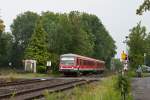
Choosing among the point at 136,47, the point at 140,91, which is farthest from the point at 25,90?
the point at 136,47

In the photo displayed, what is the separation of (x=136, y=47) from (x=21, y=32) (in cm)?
6501

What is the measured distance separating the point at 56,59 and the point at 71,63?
964 inches

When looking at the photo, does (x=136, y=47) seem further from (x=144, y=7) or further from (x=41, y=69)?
(x=144, y=7)

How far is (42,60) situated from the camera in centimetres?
9262

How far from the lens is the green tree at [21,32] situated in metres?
135

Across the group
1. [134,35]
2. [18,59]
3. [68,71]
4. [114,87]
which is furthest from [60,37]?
[114,87]

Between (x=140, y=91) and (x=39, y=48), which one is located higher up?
(x=39, y=48)

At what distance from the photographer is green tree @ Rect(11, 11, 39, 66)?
443 ft

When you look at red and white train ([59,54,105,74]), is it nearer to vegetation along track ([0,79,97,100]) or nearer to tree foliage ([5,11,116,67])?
tree foliage ([5,11,116,67])

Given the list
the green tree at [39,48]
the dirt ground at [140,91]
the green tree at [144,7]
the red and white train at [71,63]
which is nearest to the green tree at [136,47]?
the red and white train at [71,63]

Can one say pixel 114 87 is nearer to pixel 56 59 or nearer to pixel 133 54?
pixel 133 54

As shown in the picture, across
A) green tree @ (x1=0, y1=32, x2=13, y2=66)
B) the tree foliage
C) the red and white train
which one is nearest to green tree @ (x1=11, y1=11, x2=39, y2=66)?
the tree foliage

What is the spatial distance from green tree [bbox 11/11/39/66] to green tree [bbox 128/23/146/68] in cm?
5422

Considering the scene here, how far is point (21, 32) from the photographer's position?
142750mm
